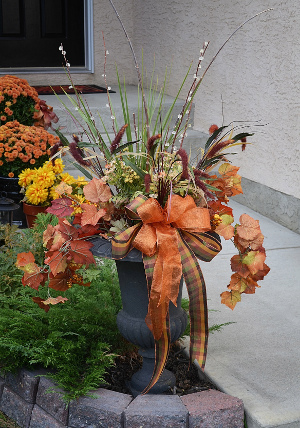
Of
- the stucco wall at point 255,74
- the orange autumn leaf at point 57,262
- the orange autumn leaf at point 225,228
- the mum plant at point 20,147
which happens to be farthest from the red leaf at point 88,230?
the mum plant at point 20,147

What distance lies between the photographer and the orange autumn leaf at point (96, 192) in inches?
81.9

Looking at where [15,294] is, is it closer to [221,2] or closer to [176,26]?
[221,2]

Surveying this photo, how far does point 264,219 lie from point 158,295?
2.83m

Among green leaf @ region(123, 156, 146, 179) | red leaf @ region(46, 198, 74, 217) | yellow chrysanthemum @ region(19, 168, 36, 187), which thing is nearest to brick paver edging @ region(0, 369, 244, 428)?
red leaf @ region(46, 198, 74, 217)

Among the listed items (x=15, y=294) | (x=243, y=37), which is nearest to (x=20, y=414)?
(x=15, y=294)

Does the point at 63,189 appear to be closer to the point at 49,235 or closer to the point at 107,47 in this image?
the point at 49,235

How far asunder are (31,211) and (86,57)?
3160 mm

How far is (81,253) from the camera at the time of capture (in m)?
2.10

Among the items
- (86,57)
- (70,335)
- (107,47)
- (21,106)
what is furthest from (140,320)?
(86,57)

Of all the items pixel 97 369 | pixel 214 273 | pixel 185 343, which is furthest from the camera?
pixel 214 273

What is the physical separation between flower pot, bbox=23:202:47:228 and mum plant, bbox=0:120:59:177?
Answer: 9.4 inches

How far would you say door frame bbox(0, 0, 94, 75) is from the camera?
6.52 metres

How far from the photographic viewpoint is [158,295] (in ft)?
6.64

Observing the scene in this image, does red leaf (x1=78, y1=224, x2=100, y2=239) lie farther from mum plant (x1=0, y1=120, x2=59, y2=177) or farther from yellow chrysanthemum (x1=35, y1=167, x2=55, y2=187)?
mum plant (x1=0, y1=120, x2=59, y2=177)
